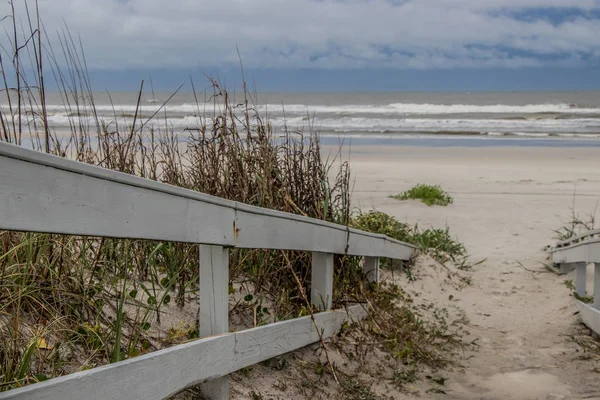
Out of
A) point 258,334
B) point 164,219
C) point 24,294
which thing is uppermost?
point 164,219

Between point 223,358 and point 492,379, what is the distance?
2.12m

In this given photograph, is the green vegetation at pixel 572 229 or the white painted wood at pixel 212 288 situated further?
the green vegetation at pixel 572 229

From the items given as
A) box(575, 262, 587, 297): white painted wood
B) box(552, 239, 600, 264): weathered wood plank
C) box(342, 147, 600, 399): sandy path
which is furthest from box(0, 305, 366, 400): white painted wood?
box(575, 262, 587, 297): white painted wood

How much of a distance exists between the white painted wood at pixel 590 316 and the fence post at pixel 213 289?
312cm

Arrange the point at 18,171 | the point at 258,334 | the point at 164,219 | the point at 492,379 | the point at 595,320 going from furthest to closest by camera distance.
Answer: the point at 595,320 → the point at 492,379 → the point at 258,334 → the point at 164,219 → the point at 18,171

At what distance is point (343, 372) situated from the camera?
13.2 feet

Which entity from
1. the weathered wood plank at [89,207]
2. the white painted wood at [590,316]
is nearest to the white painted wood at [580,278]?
the white painted wood at [590,316]

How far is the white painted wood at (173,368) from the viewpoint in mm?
2052

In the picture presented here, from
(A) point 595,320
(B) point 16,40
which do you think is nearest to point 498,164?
(A) point 595,320

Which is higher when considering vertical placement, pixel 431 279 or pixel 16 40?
pixel 16 40

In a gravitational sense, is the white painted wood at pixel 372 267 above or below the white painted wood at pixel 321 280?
below

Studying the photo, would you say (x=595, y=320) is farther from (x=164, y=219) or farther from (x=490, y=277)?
(x=164, y=219)

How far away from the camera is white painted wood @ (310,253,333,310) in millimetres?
4105

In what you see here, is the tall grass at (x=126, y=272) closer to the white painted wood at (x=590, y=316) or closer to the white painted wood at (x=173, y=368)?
the white painted wood at (x=173, y=368)
